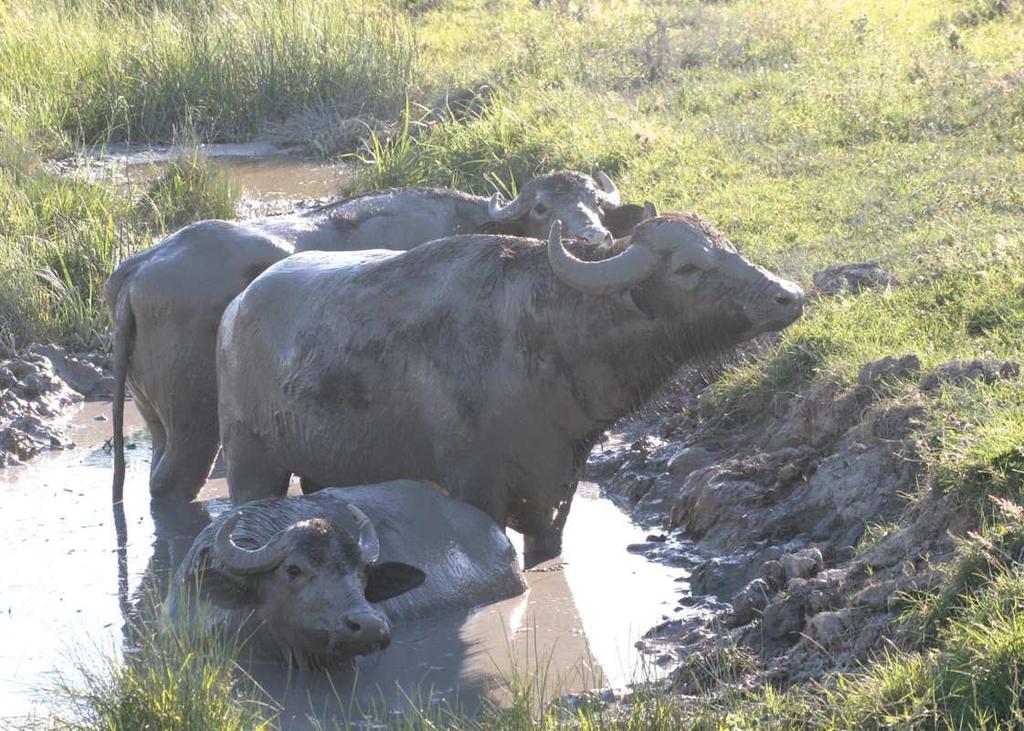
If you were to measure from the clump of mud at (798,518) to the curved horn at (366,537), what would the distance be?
46.8 inches

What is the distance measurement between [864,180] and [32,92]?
9.74m

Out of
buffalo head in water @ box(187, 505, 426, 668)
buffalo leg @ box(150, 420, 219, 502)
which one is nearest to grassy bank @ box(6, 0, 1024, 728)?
buffalo head in water @ box(187, 505, 426, 668)

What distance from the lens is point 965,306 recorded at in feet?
26.9

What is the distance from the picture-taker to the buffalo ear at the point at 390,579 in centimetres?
646

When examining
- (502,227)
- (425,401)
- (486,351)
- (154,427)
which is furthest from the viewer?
(502,227)

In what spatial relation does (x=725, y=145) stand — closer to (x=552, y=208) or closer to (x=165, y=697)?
(x=552, y=208)

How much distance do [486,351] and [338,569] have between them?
122cm

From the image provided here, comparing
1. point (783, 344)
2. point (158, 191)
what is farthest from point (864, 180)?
point (158, 191)

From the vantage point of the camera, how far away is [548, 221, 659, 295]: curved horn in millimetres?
6555

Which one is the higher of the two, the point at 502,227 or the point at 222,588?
the point at 502,227

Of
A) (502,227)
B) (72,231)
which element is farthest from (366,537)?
(72,231)

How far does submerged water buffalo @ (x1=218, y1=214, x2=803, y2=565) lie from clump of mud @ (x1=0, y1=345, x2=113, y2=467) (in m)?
2.73

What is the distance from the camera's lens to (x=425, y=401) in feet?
23.1

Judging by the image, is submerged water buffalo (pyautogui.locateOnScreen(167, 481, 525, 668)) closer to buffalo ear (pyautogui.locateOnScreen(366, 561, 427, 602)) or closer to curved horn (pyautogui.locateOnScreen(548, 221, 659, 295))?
buffalo ear (pyautogui.locateOnScreen(366, 561, 427, 602))
